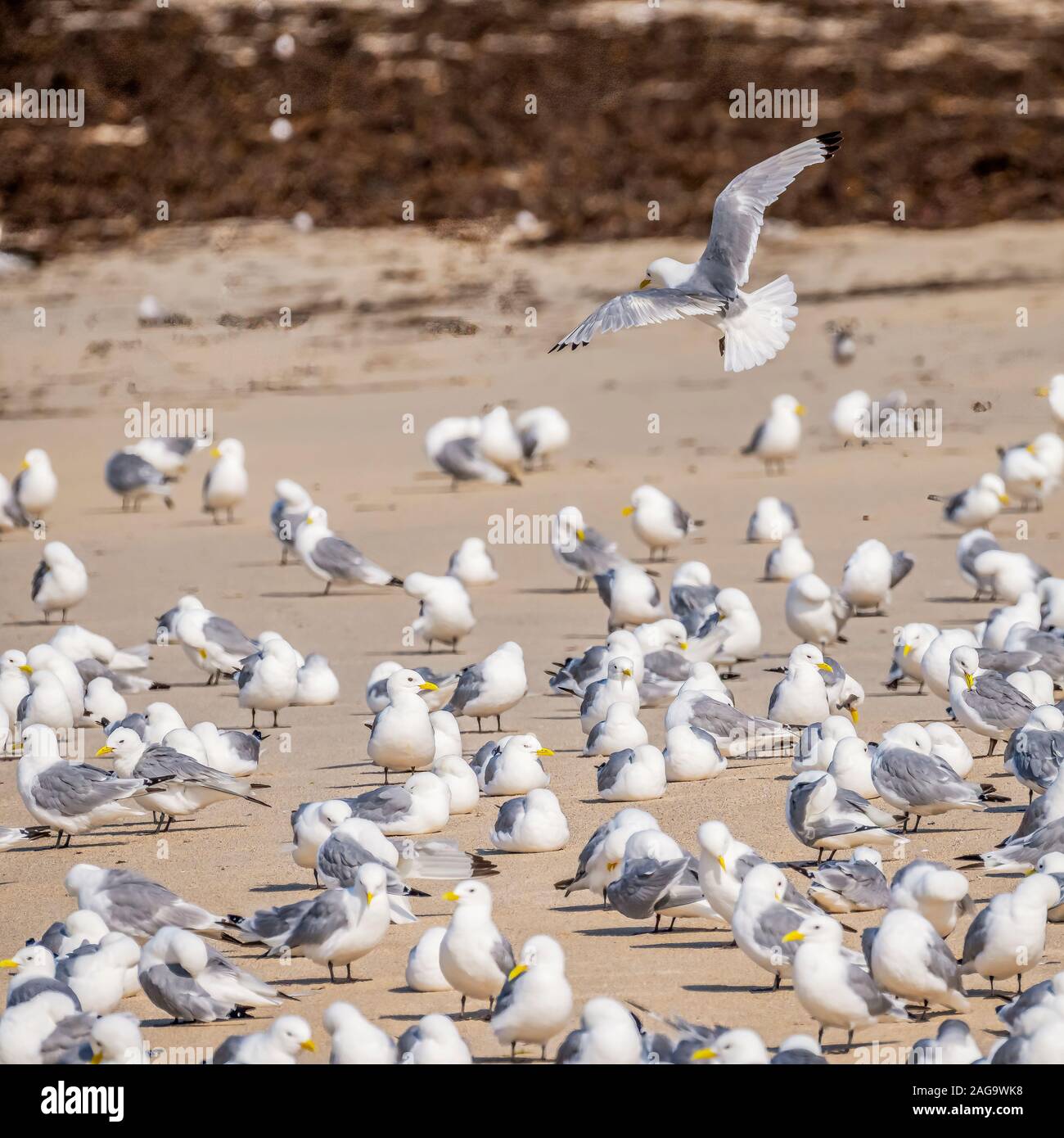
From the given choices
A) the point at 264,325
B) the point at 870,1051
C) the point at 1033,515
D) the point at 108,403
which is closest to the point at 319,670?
the point at 870,1051

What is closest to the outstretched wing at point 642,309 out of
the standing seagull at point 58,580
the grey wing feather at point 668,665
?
the grey wing feather at point 668,665

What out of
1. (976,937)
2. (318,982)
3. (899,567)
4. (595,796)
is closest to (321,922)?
(318,982)

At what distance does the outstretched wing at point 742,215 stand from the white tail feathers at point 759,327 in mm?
172

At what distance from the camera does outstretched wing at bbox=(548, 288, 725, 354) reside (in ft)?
32.6

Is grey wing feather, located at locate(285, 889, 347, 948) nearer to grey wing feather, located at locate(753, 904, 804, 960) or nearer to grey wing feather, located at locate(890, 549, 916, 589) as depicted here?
grey wing feather, located at locate(753, 904, 804, 960)

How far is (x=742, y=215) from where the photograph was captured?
11492mm

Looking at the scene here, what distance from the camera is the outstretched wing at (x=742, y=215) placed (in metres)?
11.5

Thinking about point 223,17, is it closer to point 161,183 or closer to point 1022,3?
point 161,183

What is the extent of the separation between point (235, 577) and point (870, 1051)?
957cm

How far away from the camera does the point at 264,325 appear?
22984mm

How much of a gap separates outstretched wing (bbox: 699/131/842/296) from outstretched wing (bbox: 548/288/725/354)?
30 cm

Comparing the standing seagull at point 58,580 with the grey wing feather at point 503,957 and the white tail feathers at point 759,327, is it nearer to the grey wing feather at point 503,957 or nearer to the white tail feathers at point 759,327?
the white tail feathers at point 759,327

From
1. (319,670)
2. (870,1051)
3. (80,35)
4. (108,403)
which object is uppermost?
(80,35)

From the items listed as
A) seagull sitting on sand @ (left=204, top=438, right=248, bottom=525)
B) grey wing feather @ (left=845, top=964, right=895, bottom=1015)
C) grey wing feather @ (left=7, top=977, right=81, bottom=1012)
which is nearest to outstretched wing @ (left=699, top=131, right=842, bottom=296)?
grey wing feather @ (left=845, top=964, right=895, bottom=1015)
